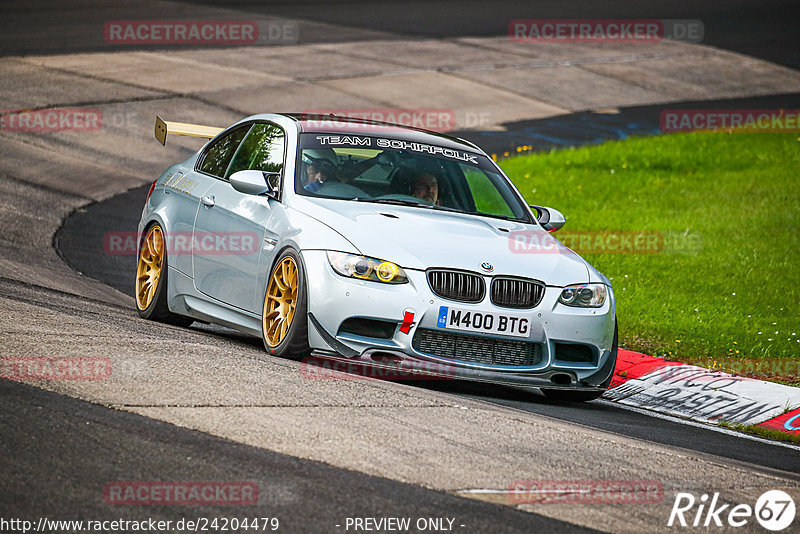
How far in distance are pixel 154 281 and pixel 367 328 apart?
9.14 ft

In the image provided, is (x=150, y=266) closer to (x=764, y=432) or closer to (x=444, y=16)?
(x=764, y=432)

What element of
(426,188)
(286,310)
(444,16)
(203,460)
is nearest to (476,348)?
(286,310)

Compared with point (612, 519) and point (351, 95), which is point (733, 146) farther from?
point (612, 519)

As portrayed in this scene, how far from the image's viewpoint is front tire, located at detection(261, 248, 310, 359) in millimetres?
7492

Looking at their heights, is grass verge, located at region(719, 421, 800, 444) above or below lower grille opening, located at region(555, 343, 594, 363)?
below

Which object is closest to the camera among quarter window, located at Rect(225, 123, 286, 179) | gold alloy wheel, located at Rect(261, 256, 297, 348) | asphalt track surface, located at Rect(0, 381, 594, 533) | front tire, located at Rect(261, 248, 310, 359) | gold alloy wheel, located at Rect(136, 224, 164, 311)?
asphalt track surface, located at Rect(0, 381, 594, 533)

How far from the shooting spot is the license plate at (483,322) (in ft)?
24.1

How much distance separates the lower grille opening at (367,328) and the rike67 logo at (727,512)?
241 cm

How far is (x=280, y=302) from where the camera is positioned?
7.80 m

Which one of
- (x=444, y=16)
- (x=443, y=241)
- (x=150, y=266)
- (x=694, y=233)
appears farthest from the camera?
(x=444, y=16)

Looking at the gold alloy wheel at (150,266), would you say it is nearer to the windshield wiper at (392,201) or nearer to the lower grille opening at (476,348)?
the windshield wiper at (392,201)

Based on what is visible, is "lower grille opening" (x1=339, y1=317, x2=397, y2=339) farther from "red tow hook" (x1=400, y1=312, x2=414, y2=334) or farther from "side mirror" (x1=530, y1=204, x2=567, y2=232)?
"side mirror" (x1=530, y1=204, x2=567, y2=232)

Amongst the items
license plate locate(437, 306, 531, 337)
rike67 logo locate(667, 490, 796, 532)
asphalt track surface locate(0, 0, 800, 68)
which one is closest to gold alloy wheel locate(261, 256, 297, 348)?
license plate locate(437, 306, 531, 337)

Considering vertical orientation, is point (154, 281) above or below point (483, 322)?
below
